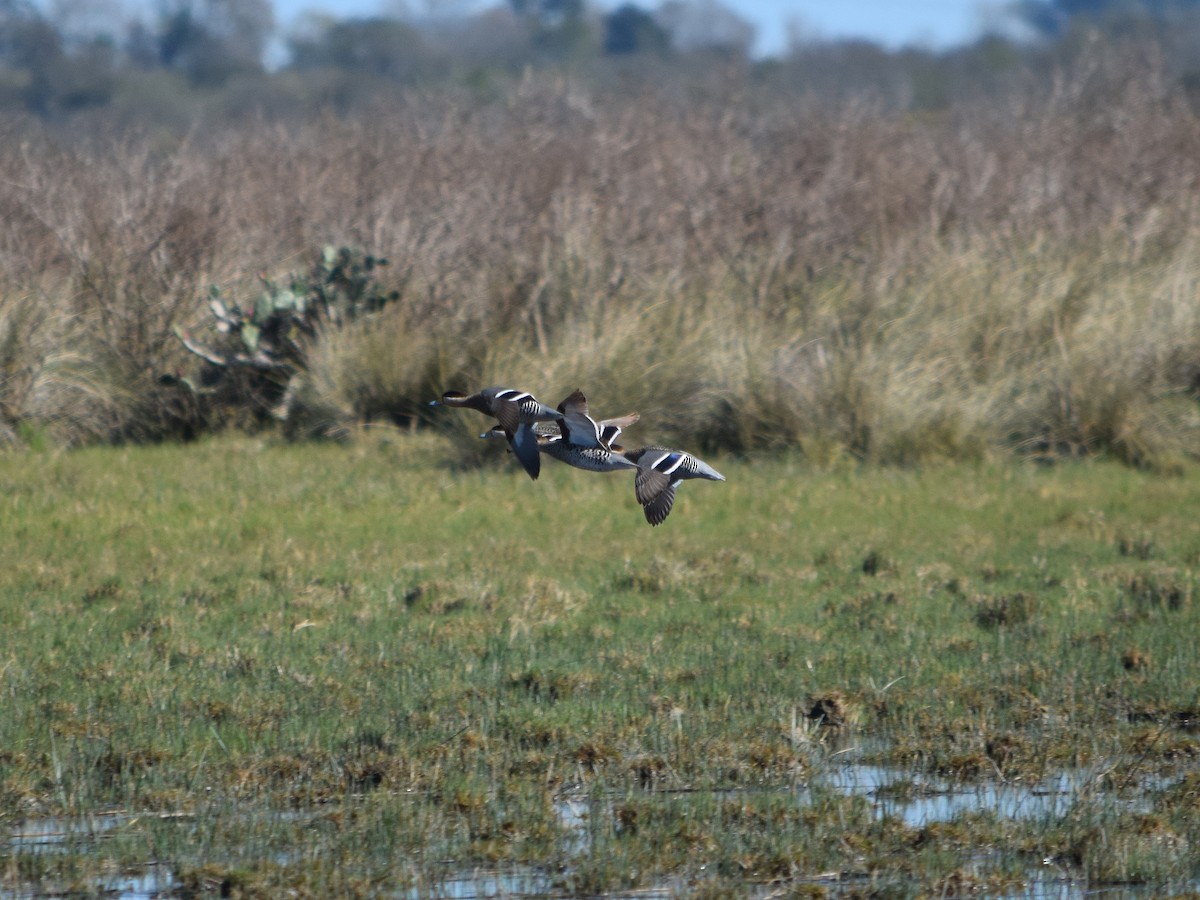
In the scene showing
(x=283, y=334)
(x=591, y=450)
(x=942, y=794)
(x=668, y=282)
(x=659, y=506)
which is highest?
(x=591, y=450)

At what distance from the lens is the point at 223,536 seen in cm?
A: 1019

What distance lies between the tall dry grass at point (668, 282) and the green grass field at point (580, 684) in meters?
1.76

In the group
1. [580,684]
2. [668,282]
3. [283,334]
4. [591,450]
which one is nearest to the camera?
→ [591,450]

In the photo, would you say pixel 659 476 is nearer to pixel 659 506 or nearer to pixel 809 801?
pixel 659 506

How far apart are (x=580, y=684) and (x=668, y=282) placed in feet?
27.9

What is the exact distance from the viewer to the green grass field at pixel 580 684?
5457mm

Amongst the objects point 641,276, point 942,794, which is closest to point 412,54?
point 641,276

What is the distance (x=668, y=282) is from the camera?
15328 mm

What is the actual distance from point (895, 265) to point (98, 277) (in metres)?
7.18

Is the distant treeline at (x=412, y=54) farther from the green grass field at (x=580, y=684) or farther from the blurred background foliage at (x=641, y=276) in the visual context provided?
A: the green grass field at (x=580, y=684)

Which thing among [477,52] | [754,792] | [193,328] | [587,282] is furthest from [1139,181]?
[477,52]

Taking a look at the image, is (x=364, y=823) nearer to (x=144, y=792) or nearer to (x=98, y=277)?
(x=144, y=792)

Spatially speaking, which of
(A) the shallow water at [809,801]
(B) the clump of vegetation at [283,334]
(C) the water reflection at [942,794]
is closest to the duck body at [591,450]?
(A) the shallow water at [809,801]

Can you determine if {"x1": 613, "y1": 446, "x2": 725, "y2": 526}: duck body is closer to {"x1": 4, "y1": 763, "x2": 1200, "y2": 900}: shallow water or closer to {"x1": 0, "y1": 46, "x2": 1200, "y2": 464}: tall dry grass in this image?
{"x1": 4, "y1": 763, "x2": 1200, "y2": 900}: shallow water
